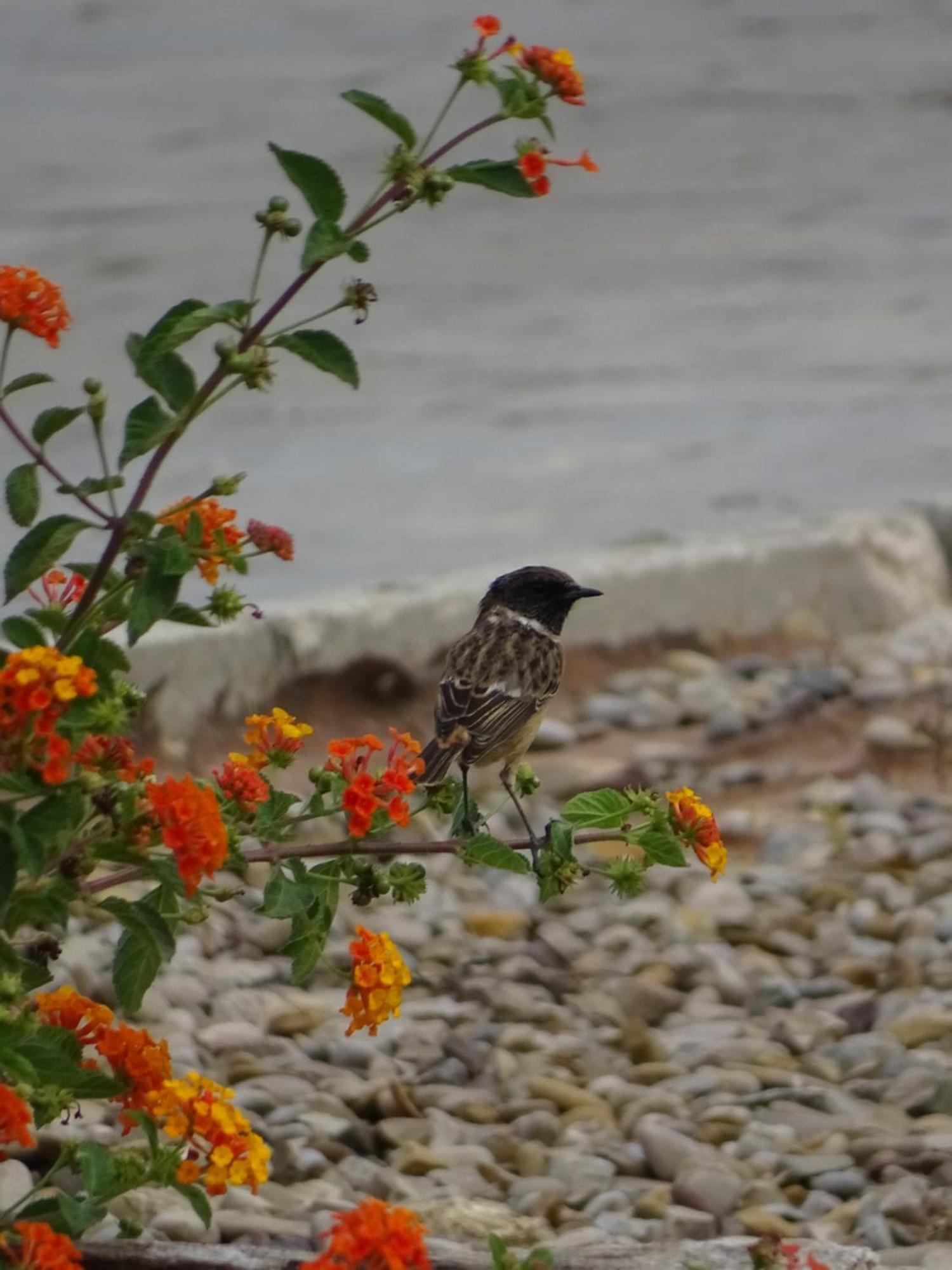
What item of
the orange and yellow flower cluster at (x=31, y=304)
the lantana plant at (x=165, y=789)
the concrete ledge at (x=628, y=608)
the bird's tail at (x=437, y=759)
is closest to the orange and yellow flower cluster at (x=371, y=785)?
the lantana plant at (x=165, y=789)

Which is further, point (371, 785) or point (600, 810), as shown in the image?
point (600, 810)

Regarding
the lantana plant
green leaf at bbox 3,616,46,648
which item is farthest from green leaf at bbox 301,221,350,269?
green leaf at bbox 3,616,46,648

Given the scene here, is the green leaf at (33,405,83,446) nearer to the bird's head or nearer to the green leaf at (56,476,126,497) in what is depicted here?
the green leaf at (56,476,126,497)

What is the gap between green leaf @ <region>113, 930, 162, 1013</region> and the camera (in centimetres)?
260

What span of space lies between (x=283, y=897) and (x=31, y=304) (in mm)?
705

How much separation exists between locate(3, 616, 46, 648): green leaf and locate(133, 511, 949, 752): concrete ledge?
3.17m

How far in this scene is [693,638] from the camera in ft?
22.0

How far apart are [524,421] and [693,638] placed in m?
3.12

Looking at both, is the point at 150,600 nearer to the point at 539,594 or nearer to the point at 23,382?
the point at 23,382

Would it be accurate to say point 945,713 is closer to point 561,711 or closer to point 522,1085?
point 561,711

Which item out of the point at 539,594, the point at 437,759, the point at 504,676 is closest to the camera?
the point at 437,759

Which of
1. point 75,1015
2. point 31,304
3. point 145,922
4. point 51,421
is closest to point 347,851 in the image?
point 145,922

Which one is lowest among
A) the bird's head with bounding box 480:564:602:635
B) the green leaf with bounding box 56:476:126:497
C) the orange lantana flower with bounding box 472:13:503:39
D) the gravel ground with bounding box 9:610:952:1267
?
the gravel ground with bounding box 9:610:952:1267

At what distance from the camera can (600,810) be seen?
269 centimetres
